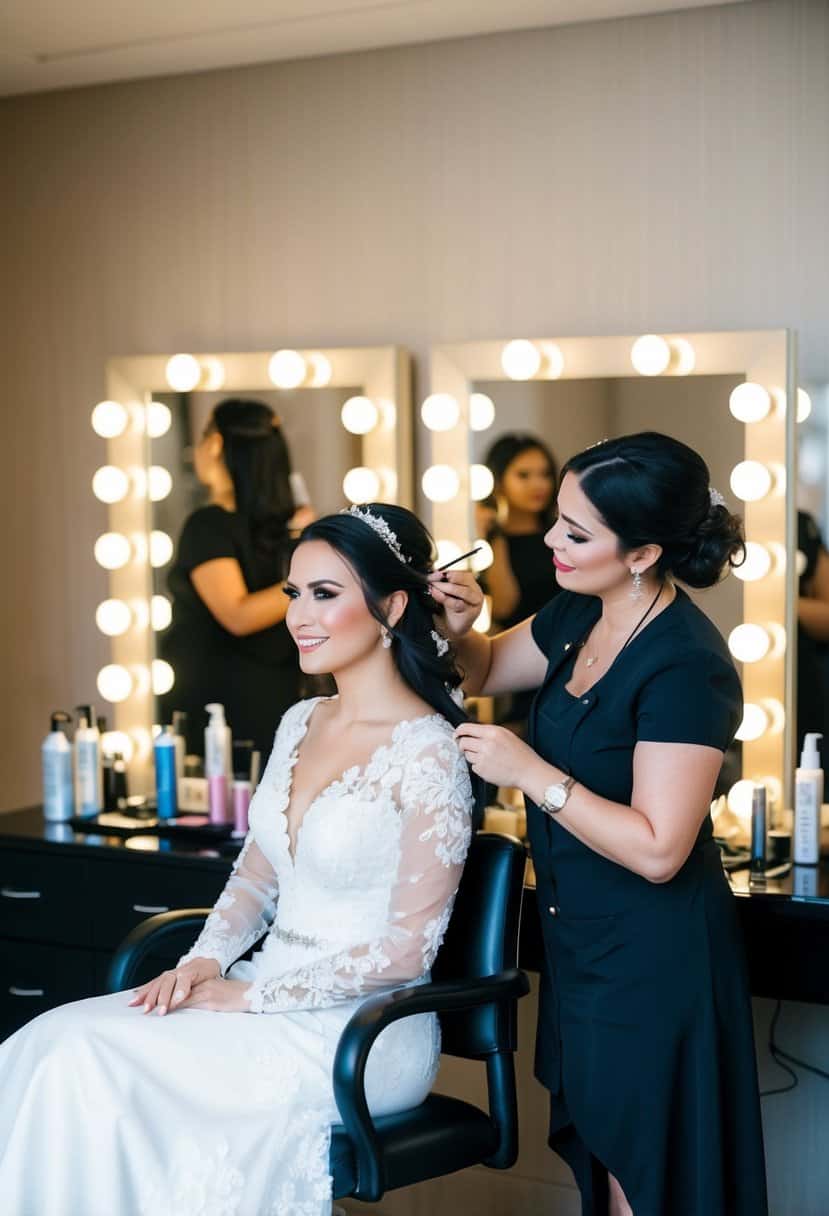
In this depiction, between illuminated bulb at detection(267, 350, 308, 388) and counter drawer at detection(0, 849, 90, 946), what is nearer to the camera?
counter drawer at detection(0, 849, 90, 946)

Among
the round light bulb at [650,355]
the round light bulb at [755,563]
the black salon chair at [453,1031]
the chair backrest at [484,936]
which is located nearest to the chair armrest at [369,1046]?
the black salon chair at [453,1031]

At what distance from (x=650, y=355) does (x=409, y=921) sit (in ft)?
3.80

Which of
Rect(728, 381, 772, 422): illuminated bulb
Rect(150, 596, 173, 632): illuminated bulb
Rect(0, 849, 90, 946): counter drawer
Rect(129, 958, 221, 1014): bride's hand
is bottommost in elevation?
Rect(0, 849, 90, 946): counter drawer

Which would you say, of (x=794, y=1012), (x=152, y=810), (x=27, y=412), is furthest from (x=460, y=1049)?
(x=27, y=412)

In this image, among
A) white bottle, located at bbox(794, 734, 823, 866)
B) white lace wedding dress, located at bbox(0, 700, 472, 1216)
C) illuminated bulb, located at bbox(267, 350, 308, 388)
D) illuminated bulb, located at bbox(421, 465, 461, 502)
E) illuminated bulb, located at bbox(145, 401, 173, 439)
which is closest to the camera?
white lace wedding dress, located at bbox(0, 700, 472, 1216)

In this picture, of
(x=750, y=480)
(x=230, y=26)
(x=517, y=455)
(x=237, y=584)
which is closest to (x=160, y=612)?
(x=237, y=584)

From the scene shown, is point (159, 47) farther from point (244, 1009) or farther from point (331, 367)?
point (244, 1009)

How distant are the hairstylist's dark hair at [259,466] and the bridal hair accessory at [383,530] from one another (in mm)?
827

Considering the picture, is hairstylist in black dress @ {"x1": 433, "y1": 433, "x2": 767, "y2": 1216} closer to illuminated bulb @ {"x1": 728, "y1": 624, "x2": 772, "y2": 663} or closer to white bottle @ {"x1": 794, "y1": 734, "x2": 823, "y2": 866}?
white bottle @ {"x1": 794, "y1": 734, "x2": 823, "y2": 866}

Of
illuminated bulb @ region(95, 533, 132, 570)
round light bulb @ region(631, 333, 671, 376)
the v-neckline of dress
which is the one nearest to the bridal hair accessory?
the v-neckline of dress

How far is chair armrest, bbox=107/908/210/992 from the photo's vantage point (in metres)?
2.05

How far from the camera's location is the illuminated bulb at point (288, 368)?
2.84 meters

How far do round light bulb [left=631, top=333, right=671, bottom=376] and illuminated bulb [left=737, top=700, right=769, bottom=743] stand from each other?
63 cm

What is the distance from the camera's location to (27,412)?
3.27 meters
